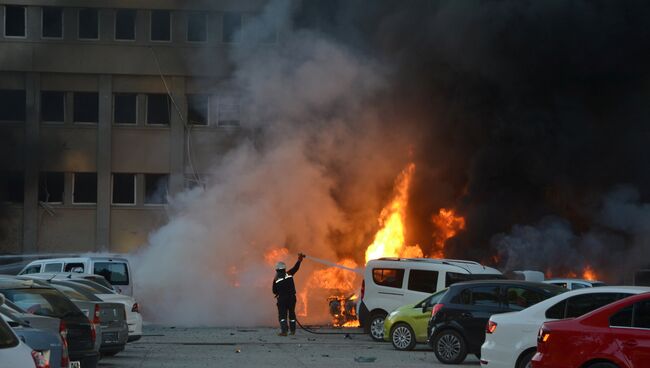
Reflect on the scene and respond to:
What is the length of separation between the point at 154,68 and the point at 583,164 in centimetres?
1827

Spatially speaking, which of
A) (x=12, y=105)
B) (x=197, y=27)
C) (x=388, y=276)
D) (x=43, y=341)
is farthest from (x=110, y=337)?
(x=12, y=105)

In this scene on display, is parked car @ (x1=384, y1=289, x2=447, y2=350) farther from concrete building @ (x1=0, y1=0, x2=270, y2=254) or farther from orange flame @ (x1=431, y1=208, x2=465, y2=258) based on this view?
concrete building @ (x1=0, y1=0, x2=270, y2=254)

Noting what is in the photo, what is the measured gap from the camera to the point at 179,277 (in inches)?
1184

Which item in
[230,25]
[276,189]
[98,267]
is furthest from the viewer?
[230,25]

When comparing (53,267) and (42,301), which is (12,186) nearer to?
(53,267)

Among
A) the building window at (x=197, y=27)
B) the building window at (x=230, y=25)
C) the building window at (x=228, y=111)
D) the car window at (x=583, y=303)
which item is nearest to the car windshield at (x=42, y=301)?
the car window at (x=583, y=303)

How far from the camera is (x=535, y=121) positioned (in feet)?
99.9

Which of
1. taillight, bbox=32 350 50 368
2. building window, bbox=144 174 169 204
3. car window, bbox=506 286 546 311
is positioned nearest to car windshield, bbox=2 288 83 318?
taillight, bbox=32 350 50 368

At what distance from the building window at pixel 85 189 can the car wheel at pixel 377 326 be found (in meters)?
21.0

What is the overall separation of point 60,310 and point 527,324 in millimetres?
6497

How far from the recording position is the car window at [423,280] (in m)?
22.7

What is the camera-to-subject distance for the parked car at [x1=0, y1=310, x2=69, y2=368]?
1083 cm

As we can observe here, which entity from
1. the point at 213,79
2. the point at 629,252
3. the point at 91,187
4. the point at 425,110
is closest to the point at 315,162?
the point at 425,110

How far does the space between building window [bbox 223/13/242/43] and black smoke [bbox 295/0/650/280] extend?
9.33 meters
